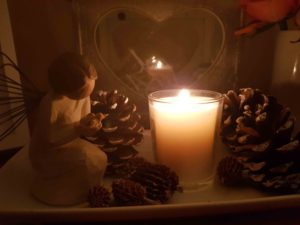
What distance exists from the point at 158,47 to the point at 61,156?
355 millimetres

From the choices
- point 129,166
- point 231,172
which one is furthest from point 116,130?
point 231,172

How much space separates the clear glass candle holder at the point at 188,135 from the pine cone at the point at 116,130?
0.13 ft

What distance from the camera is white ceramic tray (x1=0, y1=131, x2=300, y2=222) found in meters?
0.35

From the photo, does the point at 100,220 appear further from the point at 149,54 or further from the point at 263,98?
the point at 149,54

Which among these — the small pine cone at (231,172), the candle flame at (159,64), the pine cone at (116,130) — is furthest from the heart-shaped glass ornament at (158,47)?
the small pine cone at (231,172)

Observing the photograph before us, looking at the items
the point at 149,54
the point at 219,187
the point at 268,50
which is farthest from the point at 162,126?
the point at 268,50

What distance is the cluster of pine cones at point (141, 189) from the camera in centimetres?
36

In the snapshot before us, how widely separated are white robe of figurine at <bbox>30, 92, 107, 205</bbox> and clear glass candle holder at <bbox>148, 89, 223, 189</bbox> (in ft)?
0.36

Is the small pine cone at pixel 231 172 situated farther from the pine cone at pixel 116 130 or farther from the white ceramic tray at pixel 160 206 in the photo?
the pine cone at pixel 116 130

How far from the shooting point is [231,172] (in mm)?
414

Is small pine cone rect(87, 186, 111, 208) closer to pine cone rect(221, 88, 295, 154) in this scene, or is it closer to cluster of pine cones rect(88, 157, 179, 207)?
cluster of pine cones rect(88, 157, 179, 207)

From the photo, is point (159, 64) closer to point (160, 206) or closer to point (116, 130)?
point (116, 130)

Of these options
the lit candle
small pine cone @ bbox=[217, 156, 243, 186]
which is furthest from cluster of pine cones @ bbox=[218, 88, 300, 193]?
the lit candle

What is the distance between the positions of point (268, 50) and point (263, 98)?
28 cm
